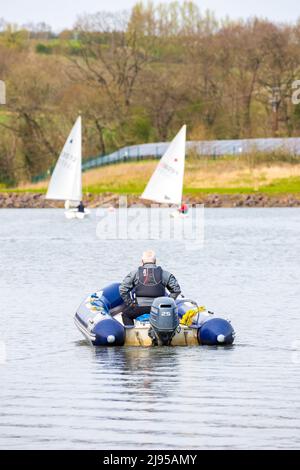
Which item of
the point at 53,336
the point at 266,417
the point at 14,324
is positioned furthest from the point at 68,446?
the point at 14,324

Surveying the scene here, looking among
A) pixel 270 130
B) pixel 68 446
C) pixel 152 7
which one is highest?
pixel 152 7

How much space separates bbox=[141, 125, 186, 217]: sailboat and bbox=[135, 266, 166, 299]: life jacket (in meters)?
50.9

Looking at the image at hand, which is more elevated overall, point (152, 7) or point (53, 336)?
point (152, 7)

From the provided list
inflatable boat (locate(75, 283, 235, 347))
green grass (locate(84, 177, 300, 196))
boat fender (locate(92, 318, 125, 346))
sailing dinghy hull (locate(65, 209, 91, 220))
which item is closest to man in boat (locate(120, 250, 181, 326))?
inflatable boat (locate(75, 283, 235, 347))

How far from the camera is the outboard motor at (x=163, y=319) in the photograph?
23.9 m

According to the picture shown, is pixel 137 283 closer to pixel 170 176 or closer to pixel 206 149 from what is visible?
pixel 170 176

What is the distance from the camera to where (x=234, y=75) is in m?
119

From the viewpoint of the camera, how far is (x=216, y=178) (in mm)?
103188

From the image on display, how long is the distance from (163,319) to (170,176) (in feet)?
173

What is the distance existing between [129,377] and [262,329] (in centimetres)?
764

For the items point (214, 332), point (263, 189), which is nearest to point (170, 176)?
point (263, 189)

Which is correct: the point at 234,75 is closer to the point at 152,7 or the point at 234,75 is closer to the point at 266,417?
the point at 152,7

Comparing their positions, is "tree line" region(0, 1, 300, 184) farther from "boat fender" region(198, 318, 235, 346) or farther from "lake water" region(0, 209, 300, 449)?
"boat fender" region(198, 318, 235, 346)

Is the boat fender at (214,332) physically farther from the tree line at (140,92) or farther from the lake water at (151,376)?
the tree line at (140,92)
